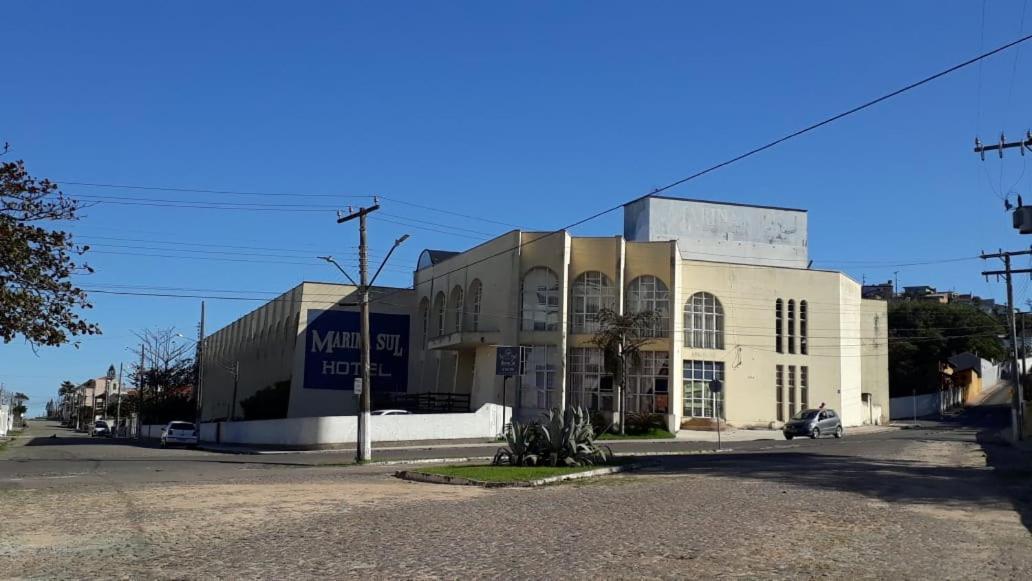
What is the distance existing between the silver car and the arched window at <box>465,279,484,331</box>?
19.0 meters

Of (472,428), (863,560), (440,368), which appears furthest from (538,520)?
(440,368)

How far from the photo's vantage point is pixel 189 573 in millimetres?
8305

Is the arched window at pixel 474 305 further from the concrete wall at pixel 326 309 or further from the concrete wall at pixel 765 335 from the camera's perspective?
the concrete wall at pixel 765 335

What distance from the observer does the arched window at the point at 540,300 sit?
4947 centimetres

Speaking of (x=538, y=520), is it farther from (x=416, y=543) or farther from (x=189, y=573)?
(x=189, y=573)

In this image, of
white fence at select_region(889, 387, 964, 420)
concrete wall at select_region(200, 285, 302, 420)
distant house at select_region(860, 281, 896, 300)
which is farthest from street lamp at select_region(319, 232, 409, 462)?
distant house at select_region(860, 281, 896, 300)

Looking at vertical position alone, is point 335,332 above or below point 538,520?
above

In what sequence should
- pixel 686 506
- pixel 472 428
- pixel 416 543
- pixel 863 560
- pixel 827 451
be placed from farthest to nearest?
1. pixel 472 428
2. pixel 827 451
3. pixel 686 506
4. pixel 416 543
5. pixel 863 560

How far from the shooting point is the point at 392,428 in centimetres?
3772

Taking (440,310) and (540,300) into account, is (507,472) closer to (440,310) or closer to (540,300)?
(540,300)

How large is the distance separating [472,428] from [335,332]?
22195 mm

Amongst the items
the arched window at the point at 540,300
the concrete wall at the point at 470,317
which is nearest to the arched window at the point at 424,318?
the concrete wall at the point at 470,317

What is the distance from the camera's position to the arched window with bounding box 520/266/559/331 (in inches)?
1948

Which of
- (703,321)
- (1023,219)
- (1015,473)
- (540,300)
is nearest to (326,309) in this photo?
(540,300)
